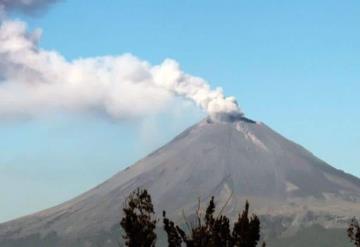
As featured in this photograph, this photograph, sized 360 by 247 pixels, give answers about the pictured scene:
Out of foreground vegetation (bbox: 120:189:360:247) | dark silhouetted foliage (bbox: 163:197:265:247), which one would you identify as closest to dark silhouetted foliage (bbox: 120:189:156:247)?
foreground vegetation (bbox: 120:189:360:247)

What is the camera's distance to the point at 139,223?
179 feet

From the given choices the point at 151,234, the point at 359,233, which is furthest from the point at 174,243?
the point at 359,233

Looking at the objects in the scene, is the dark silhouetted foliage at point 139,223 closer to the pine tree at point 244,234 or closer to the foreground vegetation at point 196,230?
the foreground vegetation at point 196,230

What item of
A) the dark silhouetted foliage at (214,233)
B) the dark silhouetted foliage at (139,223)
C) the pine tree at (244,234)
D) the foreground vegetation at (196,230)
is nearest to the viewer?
the dark silhouetted foliage at (214,233)

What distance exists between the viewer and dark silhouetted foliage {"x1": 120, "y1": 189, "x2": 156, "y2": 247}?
54.2 m

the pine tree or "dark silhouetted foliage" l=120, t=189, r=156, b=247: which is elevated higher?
"dark silhouetted foliage" l=120, t=189, r=156, b=247

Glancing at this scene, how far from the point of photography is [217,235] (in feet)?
170

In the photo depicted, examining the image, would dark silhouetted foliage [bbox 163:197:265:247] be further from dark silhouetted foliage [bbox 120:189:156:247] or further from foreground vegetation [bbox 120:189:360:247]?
dark silhouetted foliage [bbox 120:189:156:247]

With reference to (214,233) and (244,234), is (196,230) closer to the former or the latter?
(214,233)

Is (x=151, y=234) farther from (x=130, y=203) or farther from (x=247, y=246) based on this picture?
(x=247, y=246)

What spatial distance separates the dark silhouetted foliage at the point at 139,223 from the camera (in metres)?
54.2

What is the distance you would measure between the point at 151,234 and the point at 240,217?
20.1 feet

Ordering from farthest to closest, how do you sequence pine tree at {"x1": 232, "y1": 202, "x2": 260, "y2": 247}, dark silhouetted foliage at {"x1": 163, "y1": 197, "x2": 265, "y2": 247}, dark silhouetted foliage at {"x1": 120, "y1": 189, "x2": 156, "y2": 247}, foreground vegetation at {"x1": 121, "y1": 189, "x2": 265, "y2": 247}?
1. dark silhouetted foliage at {"x1": 120, "y1": 189, "x2": 156, "y2": 247}
2. pine tree at {"x1": 232, "y1": 202, "x2": 260, "y2": 247}
3. foreground vegetation at {"x1": 121, "y1": 189, "x2": 265, "y2": 247}
4. dark silhouetted foliage at {"x1": 163, "y1": 197, "x2": 265, "y2": 247}

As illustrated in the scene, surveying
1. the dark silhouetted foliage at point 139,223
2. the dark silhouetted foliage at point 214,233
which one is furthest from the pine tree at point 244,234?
the dark silhouetted foliage at point 139,223
